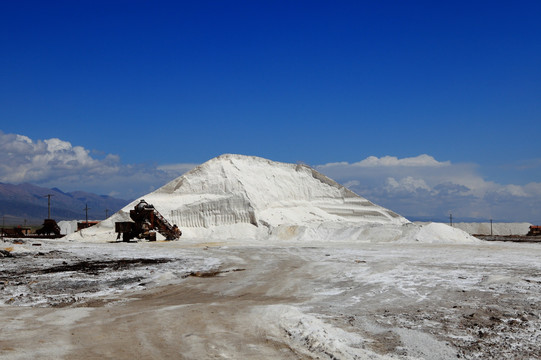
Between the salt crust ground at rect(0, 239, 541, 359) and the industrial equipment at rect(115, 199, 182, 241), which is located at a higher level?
the industrial equipment at rect(115, 199, 182, 241)

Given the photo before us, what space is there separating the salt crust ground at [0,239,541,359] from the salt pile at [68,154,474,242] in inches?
1143

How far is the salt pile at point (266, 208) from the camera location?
46.1 meters

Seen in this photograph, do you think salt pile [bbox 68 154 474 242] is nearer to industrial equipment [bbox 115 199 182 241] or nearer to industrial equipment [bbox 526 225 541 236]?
industrial equipment [bbox 115 199 182 241]

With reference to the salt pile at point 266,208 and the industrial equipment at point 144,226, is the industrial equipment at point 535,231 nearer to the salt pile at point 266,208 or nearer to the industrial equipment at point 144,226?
the salt pile at point 266,208

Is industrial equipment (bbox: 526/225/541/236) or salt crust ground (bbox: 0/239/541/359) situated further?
industrial equipment (bbox: 526/225/541/236)

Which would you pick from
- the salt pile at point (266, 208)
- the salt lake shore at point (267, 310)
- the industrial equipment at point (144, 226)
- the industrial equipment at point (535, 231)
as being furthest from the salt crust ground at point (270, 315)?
the industrial equipment at point (535, 231)

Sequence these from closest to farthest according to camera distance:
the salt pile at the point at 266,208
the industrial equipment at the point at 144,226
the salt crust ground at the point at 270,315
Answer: the salt crust ground at the point at 270,315
the industrial equipment at the point at 144,226
the salt pile at the point at 266,208

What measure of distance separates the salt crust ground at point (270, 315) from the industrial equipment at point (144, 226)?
86.0 ft

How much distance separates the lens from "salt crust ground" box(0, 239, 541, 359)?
674 centimetres

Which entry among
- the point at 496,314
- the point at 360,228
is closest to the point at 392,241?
the point at 360,228

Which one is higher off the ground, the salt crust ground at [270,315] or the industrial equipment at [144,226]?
the industrial equipment at [144,226]

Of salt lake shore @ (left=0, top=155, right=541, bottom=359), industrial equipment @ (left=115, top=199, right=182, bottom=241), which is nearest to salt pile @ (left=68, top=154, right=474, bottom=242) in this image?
industrial equipment @ (left=115, top=199, right=182, bottom=241)

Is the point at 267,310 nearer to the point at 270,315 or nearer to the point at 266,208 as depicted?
the point at 270,315

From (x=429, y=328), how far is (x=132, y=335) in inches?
189
